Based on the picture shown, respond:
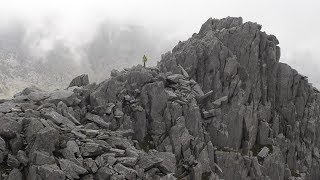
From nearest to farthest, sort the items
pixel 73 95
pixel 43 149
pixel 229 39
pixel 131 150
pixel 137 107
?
1. pixel 43 149
2. pixel 131 150
3. pixel 73 95
4. pixel 137 107
5. pixel 229 39

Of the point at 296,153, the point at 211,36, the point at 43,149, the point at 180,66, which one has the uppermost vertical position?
the point at 211,36

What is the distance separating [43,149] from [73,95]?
61.0ft

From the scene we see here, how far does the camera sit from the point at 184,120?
7931 centimetres

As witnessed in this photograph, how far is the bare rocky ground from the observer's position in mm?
52500

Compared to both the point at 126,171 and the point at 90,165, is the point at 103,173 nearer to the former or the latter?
the point at 90,165

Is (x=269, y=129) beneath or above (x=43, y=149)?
above

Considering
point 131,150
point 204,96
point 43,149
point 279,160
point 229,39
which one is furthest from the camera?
point 229,39

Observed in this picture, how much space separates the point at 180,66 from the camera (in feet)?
308

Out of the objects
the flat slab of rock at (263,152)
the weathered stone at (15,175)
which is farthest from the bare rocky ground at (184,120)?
the flat slab of rock at (263,152)

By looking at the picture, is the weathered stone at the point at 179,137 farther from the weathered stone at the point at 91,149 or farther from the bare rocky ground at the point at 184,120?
the weathered stone at the point at 91,149

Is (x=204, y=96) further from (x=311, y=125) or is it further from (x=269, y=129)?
(x=311, y=125)

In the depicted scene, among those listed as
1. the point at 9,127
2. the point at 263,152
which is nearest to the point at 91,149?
the point at 9,127

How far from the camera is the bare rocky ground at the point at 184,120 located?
52.5m

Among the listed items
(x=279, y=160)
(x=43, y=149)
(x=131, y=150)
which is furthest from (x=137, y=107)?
(x=279, y=160)
